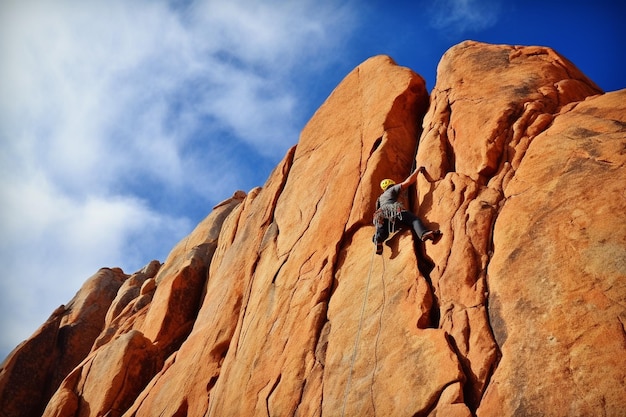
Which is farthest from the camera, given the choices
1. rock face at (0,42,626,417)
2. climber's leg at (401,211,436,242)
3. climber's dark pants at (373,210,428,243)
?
climber's dark pants at (373,210,428,243)

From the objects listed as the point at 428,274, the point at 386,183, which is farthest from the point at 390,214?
the point at 428,274

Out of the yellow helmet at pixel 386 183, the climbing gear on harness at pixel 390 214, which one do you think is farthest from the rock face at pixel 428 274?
the yellow helmet at pixel 386 183

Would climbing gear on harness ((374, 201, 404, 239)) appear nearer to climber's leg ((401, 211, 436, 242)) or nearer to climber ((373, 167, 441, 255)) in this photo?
climber ((373, 167, 441, 255))

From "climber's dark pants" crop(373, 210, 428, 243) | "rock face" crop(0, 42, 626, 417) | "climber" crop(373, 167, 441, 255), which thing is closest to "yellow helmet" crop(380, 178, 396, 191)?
"climber" crop(373, 167, 441, 255)

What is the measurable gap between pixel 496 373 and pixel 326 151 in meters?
10.2

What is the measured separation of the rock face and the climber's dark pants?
1.09ft

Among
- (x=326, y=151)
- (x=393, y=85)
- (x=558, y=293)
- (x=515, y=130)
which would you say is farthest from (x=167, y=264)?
(x=558, y=293)

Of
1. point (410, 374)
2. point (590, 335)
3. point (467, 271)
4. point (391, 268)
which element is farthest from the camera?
point (391, 268)

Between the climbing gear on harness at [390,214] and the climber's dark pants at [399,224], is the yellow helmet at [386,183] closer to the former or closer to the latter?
the climbing gear on harness at [390,214]

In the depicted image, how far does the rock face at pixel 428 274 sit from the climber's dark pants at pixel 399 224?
1.09 feet

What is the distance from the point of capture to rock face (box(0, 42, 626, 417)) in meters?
7.29

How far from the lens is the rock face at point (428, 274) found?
7285mm

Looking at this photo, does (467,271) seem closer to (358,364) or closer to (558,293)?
(558,293)

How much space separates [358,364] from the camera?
942 centimetres
